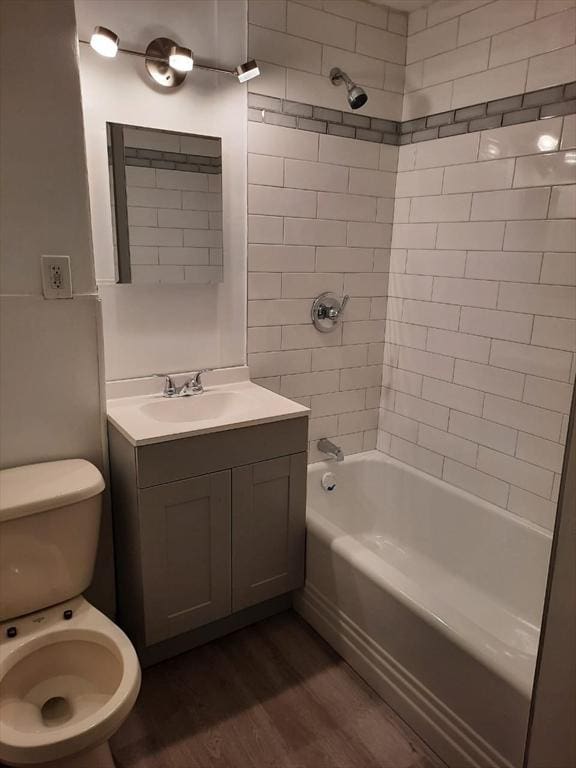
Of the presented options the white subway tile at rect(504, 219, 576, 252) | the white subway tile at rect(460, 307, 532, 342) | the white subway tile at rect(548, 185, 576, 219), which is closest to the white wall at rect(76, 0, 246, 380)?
the white subway tile at rect(460, 307, 532, 342)

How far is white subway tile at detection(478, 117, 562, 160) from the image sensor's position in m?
1.91

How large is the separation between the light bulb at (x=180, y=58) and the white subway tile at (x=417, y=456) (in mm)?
1912

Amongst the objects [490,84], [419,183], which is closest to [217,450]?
[419,183]

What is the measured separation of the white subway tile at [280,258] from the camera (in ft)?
7.52

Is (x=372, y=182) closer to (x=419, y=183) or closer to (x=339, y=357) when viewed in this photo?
(x=419, y=183)

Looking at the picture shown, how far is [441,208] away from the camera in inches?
93.4

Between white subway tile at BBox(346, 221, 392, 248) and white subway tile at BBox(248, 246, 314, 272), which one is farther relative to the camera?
white subway tile at BBox(346, 221, 392, 248)

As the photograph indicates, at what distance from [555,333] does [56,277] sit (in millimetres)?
1755

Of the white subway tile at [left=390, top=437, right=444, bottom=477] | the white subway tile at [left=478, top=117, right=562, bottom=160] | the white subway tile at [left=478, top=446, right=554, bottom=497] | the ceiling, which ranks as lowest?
the white subway tile at [left=390, top=437, right=444, bottom=477]

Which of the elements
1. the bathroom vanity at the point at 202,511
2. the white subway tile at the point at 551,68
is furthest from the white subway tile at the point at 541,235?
the bathroom vanity at the point at 202,511

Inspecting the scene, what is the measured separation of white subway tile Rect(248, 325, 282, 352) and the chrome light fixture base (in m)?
1.00

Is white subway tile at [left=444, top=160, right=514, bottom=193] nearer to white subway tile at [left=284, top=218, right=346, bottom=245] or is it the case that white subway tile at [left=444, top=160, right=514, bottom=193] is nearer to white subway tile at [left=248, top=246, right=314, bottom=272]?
white subway tile at [left=284, top=218, right=346, bottom=245]

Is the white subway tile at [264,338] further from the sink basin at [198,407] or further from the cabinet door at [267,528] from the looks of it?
the cabinet door at [267,528]

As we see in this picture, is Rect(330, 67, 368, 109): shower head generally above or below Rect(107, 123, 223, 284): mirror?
above
